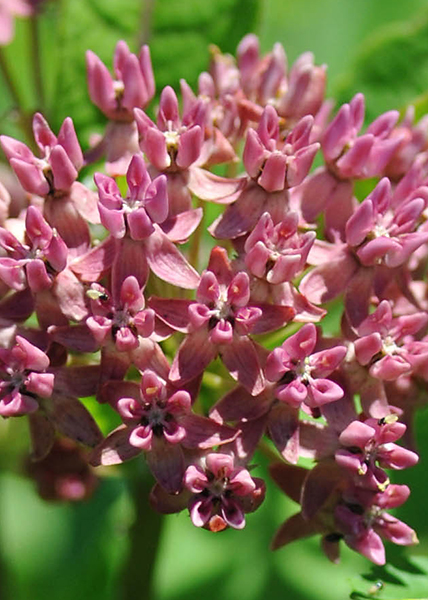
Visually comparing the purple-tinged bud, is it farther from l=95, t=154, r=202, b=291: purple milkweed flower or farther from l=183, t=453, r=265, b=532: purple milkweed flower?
l=183, t=453, r=265, b=532: purple milkweed flower

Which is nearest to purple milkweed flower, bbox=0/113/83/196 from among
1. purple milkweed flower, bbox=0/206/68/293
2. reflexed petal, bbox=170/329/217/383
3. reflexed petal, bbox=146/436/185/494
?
purple milkweed flower, bbox=0/206/68/293

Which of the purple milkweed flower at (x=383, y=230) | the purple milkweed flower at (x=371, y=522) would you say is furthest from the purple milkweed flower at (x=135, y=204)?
the purple milkweed flower at (x=371, y=522)

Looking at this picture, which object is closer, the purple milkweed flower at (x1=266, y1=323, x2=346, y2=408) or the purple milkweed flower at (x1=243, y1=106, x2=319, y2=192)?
the purple milkweed flower at (x1=266, y1=323, x2=346, y2=408)

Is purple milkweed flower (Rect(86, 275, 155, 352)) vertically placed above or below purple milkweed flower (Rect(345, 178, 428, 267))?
below

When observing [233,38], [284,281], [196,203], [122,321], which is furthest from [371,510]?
[233,38]

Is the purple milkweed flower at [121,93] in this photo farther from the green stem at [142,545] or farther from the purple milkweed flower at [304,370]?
the green stem at [142,545]

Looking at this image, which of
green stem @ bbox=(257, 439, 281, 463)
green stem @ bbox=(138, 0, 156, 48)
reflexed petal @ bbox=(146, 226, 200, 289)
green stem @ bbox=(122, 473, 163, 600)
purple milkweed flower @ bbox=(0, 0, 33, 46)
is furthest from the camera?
green stem @ bbox=(138, 0, 156, 48)
